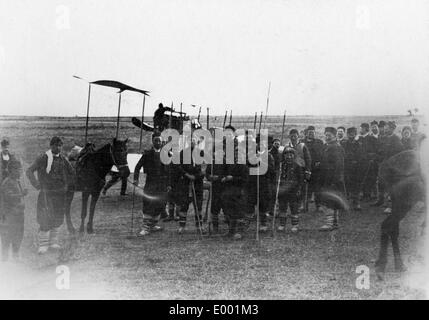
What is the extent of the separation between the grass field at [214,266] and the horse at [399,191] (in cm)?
29

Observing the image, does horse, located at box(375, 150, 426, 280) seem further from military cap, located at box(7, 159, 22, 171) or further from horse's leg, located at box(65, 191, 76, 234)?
military cap, located at box(7, 159, 22, 171)

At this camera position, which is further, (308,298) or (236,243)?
(236,243)

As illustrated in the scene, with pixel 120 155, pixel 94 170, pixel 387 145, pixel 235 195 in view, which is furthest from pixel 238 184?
pixel 387 145

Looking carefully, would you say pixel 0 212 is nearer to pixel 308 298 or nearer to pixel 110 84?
pixel 110 84

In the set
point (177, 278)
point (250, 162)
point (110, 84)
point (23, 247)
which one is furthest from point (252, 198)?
point (23, 247)

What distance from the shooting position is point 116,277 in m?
6.73

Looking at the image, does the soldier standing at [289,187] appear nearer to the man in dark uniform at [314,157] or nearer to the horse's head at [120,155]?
the man in dark uniform at [314,157]

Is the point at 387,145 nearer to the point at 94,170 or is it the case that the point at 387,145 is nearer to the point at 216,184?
the point at 216,184

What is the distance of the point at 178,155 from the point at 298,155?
2.55 meters

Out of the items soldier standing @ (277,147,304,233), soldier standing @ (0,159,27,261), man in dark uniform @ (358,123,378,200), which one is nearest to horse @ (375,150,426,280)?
soldier standing @ (277,147,304,233)

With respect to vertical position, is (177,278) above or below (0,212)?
below
